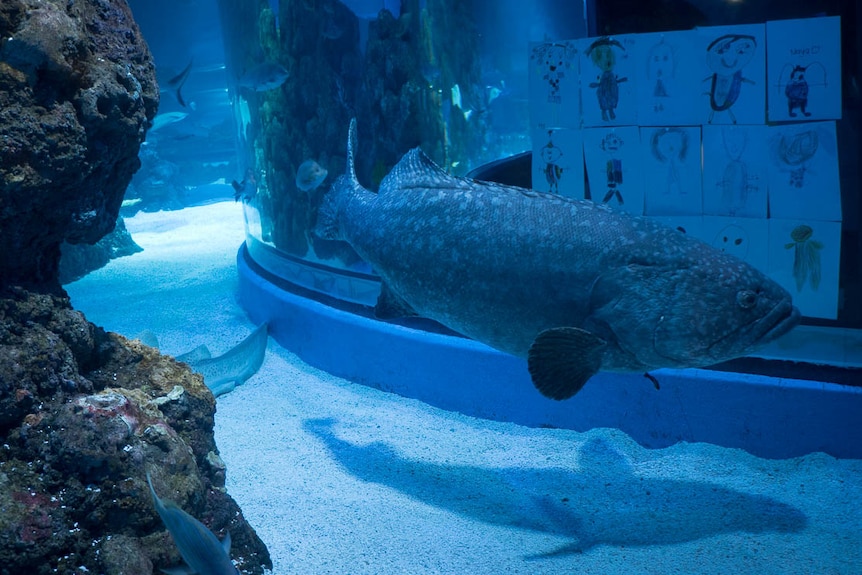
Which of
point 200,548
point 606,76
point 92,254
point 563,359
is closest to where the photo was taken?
point 200,548

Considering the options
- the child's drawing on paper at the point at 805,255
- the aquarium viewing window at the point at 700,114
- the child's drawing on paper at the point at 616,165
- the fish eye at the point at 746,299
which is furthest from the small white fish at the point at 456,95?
the fish eye at the point at 746,299

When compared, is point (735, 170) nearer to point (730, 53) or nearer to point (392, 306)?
point (730, 53)

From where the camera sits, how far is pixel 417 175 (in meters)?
3.54

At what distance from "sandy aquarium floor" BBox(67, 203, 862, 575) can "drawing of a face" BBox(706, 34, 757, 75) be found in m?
2.45

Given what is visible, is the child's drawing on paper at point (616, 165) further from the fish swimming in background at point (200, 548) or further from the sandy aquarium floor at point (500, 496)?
the fish swimming in background at point (200, 548)

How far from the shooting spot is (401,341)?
5590mm

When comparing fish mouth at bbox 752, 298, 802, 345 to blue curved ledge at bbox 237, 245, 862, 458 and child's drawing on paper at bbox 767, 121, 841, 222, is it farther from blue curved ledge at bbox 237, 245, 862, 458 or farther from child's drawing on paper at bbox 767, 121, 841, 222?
child's drawing on paper at bbox 767, 121, 841, 222

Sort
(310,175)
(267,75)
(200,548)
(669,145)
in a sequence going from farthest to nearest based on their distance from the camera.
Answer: (267,75) → (310,175) → (669,145) → (200,548)

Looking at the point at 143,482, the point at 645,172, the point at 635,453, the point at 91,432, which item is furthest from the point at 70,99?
the point at 635,453

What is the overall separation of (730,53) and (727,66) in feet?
0.26

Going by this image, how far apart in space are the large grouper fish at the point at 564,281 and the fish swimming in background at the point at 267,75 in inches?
171

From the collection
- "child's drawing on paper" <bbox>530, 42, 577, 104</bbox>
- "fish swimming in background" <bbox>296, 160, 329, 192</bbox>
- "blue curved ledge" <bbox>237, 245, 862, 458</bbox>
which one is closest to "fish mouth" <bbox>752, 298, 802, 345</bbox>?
"blue curved ledge" <bbox>237, 245, 862, 458</bbox>

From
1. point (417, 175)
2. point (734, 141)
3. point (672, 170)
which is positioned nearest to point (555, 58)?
point (672, 170)

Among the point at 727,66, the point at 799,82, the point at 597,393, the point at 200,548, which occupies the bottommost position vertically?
the point at 597,393
